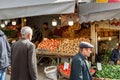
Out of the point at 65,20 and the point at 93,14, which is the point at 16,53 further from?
the point at 65,20

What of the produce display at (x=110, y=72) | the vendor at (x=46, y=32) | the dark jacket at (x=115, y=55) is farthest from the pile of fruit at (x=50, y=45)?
the vendor at (x=46, y=32)

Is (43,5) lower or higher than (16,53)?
higher

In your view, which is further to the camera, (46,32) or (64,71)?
(46,32)

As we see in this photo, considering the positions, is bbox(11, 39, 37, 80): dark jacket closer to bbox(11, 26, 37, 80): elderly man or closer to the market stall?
bbox(11, 26, 37, 80): elderly man

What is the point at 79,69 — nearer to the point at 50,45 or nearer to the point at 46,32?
the point at 50,45

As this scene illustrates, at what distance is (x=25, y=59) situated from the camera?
6.73 m

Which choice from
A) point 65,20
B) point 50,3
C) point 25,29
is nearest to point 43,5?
point 50,3

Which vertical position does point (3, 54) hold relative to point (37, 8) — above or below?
below

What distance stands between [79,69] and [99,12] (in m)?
4.77

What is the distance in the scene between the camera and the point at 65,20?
481 inches

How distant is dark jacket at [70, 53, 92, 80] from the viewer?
21.2 feet

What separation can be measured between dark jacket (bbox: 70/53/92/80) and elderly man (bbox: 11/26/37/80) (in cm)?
74

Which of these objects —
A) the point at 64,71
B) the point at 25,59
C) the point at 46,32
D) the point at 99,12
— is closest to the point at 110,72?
the point at 64,71

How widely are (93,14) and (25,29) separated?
4.62 meters
